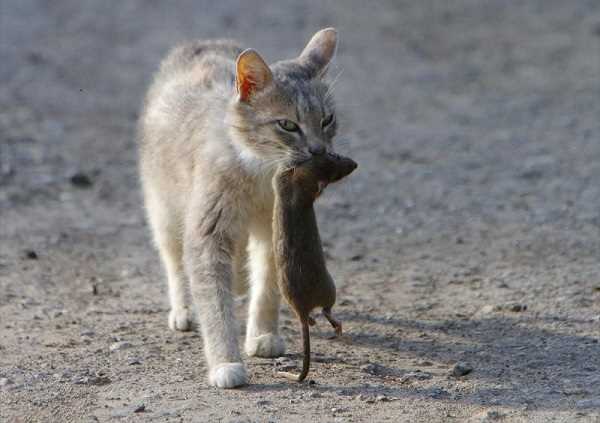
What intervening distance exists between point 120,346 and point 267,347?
851 mm

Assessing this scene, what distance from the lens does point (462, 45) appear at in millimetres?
15992

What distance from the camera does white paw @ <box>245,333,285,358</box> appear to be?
21.0 ft

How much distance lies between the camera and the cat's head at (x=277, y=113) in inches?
237

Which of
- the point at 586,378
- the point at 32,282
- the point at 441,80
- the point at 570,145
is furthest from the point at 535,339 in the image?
the point at 441,80

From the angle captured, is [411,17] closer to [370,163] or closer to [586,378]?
[370,163]

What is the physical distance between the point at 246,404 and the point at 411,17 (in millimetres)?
12418

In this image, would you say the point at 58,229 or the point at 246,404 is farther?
the point at 58,229

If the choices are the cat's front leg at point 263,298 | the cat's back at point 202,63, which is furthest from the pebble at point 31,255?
the cat's front leg at point 263,298

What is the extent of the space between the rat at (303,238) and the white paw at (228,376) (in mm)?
322

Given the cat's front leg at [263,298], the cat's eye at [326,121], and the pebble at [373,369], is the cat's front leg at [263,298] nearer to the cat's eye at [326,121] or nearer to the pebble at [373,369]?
the pebble at [373,369]

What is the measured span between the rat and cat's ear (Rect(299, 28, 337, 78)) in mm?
1088

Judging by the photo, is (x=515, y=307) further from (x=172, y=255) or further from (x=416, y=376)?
(x=172, y=255)

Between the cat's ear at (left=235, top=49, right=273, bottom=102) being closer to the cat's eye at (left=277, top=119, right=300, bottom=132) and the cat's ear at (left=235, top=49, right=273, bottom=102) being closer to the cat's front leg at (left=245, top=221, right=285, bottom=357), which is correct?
the cat's eye at (left=277, top=119, right=300, bottom=132)

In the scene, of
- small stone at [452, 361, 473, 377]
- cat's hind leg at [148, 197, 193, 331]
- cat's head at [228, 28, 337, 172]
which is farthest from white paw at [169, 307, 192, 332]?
small stone at [452, 361, 473, 377]
